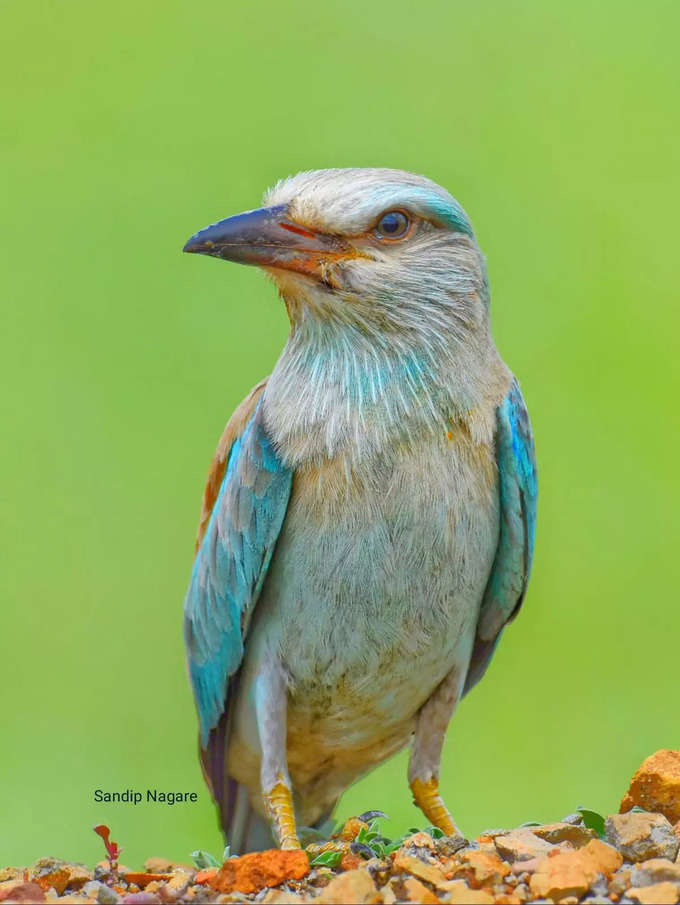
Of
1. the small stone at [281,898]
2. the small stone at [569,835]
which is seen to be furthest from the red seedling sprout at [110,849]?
the small stone at [569,835]

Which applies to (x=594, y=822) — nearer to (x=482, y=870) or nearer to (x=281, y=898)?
(x=482, y=870)

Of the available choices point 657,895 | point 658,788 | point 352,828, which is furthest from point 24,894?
point 658,788

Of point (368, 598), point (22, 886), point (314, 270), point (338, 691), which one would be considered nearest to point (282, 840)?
point (338, 691)

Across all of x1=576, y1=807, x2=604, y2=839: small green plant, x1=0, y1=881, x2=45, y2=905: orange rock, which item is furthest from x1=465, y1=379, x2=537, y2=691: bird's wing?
x1=0, y1=881, x2=45, y2=905: orange rock

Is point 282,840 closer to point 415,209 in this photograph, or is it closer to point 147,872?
point 147,872

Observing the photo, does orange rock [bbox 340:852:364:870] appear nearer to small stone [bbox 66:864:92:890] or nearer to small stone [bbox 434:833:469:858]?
small stone [bbox 434:833:469:858]
